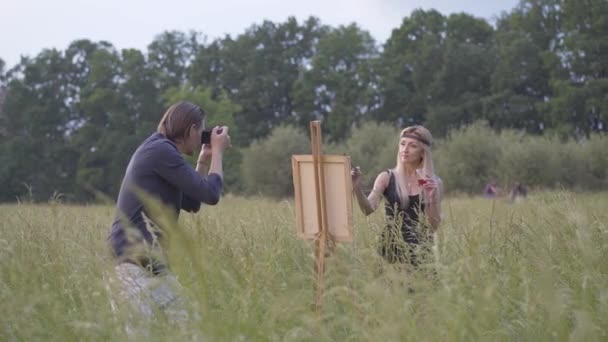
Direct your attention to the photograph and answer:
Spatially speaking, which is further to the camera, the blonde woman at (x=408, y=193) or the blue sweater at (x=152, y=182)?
the blonde woman at (x=408, y=193)

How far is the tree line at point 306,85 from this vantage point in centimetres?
5856

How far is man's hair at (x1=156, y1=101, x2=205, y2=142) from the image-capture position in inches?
201

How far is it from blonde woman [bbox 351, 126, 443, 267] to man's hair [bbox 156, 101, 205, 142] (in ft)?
4.30

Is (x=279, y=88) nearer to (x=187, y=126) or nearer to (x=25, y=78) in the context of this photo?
(x=25, y=78)

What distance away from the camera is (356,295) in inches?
154

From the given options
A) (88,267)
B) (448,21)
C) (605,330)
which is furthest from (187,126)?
(448,21)

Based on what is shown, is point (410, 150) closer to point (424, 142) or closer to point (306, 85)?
point (424, 142)

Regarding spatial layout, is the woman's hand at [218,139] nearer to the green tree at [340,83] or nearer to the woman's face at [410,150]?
the woman's face at [410,150]

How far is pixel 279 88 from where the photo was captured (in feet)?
236

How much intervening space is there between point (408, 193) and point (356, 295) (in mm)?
2663

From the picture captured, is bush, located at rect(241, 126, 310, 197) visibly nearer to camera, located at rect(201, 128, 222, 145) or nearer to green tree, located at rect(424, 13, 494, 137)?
green tree, located at rect(424, 13, 494, 137)

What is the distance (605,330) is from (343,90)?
63.8 meters

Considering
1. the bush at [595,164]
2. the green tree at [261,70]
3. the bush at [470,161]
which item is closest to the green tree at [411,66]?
the green tree at [261,70]

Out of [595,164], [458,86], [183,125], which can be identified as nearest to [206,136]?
[183,125]
